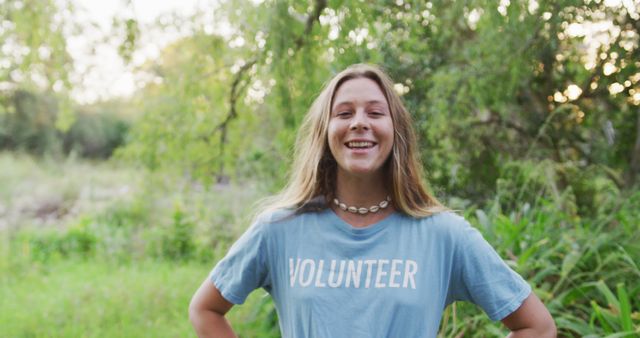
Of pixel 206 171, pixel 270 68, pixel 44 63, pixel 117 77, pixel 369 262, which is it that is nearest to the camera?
pixel 369 262

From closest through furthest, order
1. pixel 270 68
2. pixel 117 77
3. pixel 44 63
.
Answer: pixel 270 68 < pixel 44 63 < pixel 117 77

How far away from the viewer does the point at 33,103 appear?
1827cm

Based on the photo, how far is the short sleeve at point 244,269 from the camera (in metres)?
1.64

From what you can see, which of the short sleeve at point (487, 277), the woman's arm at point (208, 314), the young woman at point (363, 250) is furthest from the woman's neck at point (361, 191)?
the woman's arm at point (208, 314)

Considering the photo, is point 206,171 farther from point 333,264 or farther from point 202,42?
point 333,264

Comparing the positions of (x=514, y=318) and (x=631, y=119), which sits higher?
(x=631, y=119)

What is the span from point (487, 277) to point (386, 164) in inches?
15.8

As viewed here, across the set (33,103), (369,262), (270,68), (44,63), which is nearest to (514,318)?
(369,262)

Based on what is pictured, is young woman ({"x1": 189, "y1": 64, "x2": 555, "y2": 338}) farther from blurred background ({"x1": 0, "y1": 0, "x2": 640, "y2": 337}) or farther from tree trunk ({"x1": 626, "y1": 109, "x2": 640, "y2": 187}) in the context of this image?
tree trunk ({"x1": 626, "y1": 109, "x2": 640, "y2": 187})

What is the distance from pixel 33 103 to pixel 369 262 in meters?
18.8

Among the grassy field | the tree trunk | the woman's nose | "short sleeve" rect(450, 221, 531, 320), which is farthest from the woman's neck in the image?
the tree trunk

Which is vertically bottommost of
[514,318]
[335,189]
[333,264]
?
[514,318]

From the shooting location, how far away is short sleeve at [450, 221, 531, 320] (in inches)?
62.0

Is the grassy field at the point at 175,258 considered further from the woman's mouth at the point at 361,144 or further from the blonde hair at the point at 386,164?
the woman's mouth at the point at 361,144
